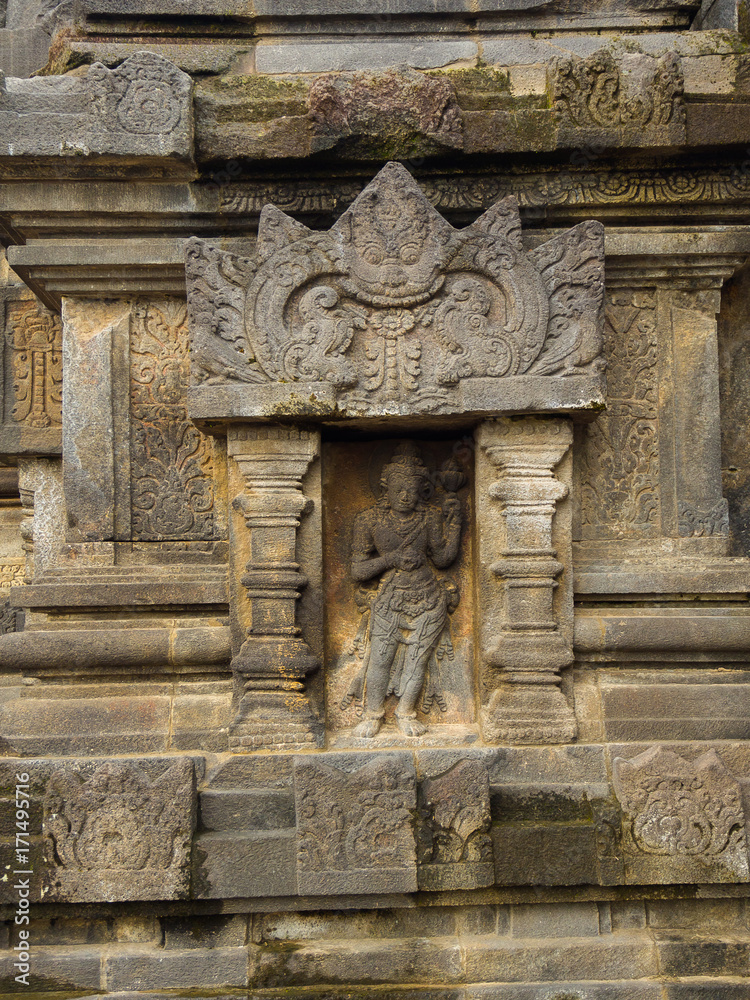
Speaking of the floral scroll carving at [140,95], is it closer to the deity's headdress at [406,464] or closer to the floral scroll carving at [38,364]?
the floral scroll carving at [38,364]

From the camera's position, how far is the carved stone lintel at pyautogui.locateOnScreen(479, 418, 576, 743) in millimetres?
4145

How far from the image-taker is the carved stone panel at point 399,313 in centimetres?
414

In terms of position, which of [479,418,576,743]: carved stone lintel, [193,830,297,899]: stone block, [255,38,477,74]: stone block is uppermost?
[255,38,477,74]: stone block

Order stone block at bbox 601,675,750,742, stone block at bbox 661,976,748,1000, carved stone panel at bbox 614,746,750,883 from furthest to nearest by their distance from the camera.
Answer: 1. stone block at bbox 601,675,750,742
2. carved stone panel at bbox 614,746,750,883
3. stone block at bbox 661,976,748,1000

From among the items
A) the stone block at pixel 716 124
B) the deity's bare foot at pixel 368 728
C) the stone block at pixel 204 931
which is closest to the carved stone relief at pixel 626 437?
the stone block at pixel 716 124

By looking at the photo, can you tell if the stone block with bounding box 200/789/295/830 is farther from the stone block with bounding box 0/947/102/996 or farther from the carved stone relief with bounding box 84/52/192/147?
the carved stone relief with bounding box 84/52/192/147

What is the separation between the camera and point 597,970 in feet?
12.6

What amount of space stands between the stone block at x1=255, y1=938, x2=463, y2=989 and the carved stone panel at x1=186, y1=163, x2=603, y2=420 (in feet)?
7.94

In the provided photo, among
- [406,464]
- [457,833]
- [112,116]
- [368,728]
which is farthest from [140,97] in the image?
[457,833]

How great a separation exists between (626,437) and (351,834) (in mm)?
2424

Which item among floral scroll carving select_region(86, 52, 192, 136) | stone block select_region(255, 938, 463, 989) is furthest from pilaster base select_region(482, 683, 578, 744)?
floral scroll carving select_region(86, 52, 192, 136)

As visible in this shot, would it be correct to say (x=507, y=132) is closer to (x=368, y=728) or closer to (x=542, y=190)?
(x=542, y=190)

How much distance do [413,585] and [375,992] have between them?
1848mm

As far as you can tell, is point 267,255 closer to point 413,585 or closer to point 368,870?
point 413,585
